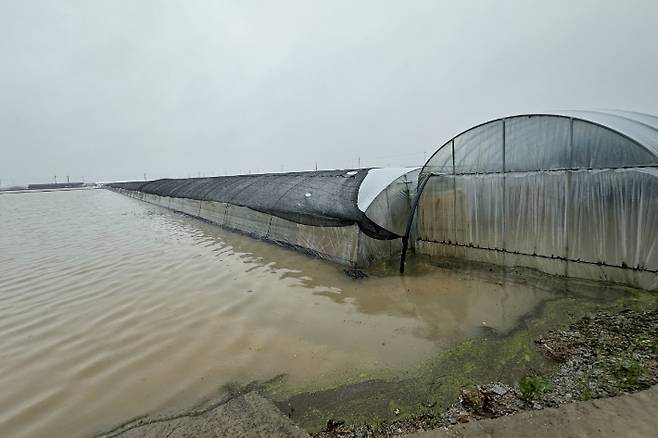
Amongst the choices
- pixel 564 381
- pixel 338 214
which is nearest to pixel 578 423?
pixel 564 381

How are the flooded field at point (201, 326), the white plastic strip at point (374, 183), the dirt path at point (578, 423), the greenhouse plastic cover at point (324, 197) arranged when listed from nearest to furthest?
the dirt path at point (578, 423) → the flooded field at point (201, 326) → the greenhouse plastic cover at point (324, 197) → the white plastic strip at point (374, 183)

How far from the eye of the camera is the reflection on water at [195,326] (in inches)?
138

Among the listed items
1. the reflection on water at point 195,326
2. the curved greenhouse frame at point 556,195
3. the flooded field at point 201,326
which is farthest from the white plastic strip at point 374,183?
the reflection on water at point 195,326

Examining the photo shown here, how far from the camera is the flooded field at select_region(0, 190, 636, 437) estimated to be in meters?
3.50

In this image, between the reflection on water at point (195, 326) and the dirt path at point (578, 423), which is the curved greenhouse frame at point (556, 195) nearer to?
the reflection on water at point (195, 326)

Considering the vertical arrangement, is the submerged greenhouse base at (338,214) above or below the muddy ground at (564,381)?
above

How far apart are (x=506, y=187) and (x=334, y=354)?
4996mm

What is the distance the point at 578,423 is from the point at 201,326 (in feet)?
14.8

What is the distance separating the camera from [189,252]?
931cm

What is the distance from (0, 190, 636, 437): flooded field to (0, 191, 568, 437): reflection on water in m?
0.02

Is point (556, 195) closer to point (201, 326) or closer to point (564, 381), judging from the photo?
point (564, 381)

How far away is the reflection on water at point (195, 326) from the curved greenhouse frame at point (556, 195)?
3.51ft

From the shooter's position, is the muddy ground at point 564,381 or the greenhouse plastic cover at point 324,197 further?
the greenhouse plastic cover at point 324,197

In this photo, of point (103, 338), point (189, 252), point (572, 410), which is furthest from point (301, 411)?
point (189, 252)
